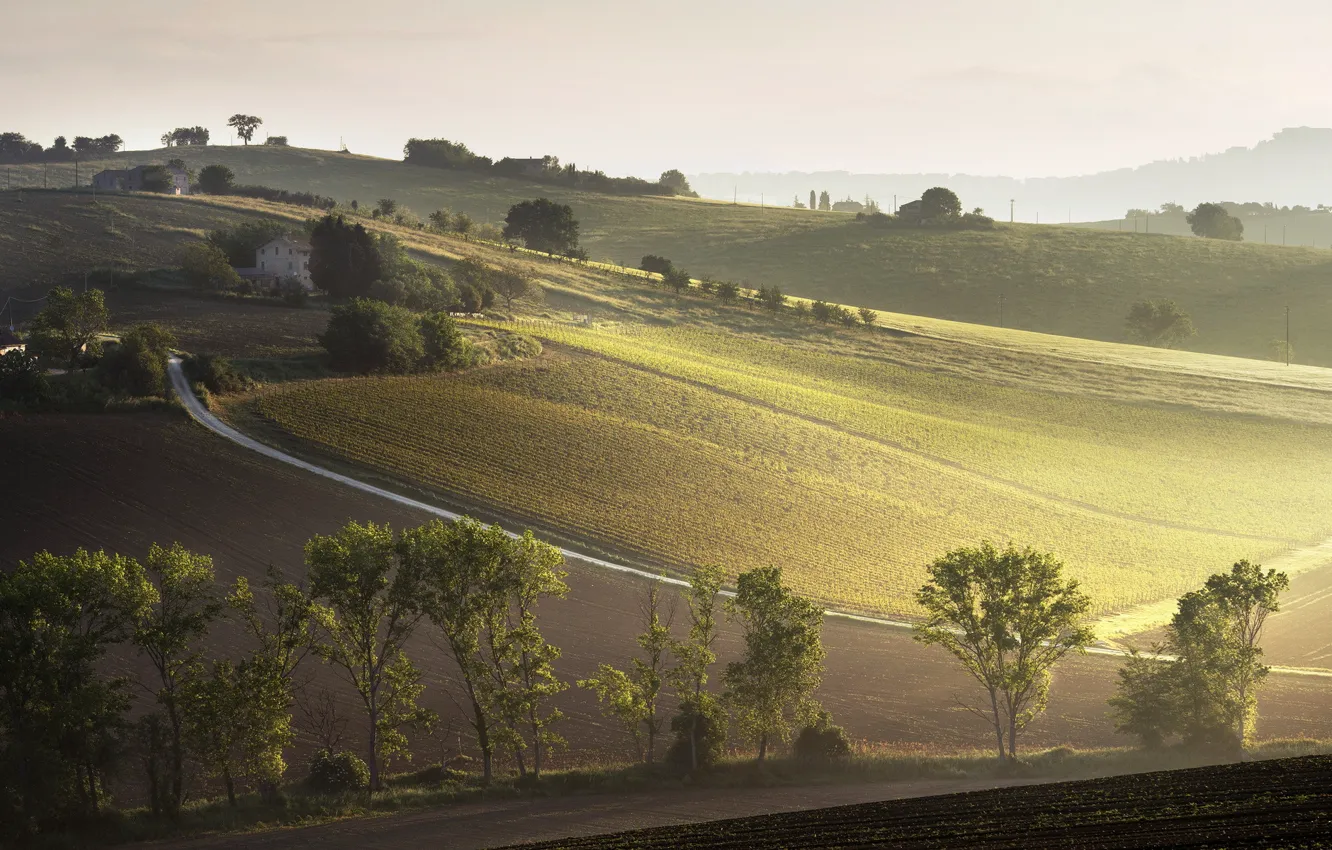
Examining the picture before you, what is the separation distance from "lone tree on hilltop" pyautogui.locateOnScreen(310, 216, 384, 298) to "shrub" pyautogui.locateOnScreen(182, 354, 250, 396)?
2866 cm

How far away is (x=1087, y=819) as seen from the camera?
21.8 metres

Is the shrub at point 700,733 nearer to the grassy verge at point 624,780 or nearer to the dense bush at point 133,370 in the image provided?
the grassy verge at point 624,780

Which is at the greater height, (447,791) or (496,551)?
(496,551)

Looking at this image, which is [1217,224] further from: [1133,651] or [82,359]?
[82,359]

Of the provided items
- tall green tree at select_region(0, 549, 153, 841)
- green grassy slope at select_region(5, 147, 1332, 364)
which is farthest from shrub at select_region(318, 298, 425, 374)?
green grassy slope at select_region(5, 147, 1332, 364)

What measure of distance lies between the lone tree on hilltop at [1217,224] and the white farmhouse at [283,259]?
153958 mm

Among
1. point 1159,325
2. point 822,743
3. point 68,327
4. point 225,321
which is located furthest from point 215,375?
point 1159,325

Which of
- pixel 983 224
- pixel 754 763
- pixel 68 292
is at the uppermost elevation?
pixel 983 224

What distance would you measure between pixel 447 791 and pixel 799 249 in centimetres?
14940

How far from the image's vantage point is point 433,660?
45750 millimetres

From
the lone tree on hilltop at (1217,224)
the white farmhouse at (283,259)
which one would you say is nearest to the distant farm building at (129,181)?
the white farmhouse at (283,259)

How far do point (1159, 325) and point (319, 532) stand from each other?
376 ft

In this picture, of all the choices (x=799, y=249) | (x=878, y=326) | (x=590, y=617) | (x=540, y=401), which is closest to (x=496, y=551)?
(x=590, y=617)

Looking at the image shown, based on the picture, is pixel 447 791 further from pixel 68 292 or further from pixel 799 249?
pixel 799 249
